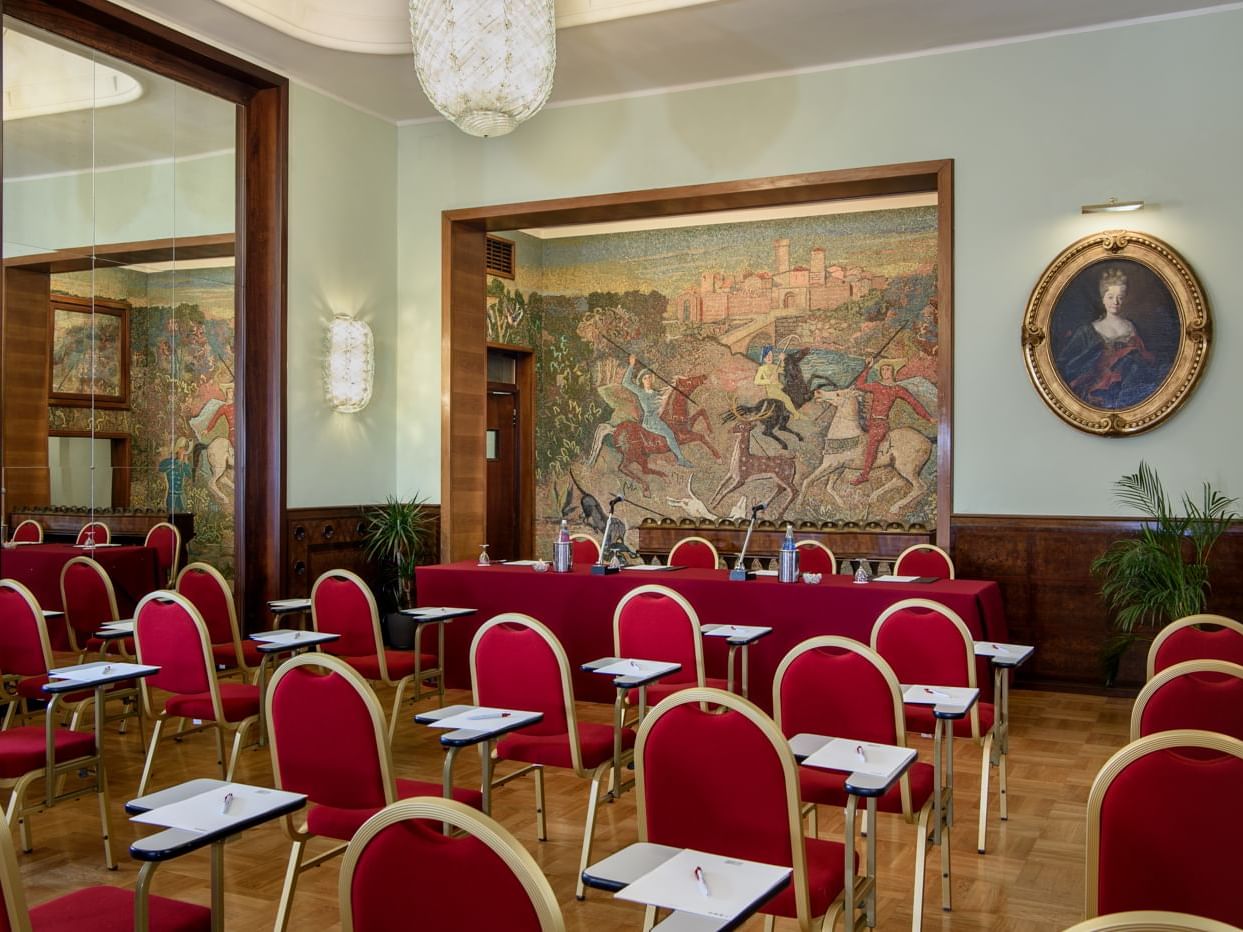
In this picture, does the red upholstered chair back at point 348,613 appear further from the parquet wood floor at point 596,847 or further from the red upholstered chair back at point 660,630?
the red upholstered chair back at point 660,630

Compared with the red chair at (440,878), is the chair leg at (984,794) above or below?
below

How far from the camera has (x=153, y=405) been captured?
21.4ft

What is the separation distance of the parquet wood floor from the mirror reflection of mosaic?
3.87 metres

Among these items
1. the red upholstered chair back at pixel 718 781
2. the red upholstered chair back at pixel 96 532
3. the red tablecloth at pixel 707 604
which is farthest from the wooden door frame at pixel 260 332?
the red upholstered chair back at pixel 718 781

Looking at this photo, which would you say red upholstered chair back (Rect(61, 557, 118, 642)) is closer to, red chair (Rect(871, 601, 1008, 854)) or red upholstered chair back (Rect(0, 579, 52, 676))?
red upholstered chair back (Rect(0, 579, 52, 676))

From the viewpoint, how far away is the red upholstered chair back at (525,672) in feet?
12.2

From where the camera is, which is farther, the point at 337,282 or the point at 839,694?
the point at 337,282

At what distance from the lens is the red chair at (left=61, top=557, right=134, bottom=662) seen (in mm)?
5832

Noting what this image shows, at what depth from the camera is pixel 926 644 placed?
4.07 m

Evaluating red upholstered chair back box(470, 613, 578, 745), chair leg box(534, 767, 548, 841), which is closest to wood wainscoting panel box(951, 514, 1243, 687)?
chair leg box(534, 767, 548, 841)

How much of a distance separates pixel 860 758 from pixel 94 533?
5016mm

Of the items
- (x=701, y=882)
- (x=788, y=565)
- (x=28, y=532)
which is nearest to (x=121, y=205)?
(x=28, y=532)

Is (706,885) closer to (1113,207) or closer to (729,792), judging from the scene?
(729,792)

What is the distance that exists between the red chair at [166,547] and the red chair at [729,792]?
16.3 ft
